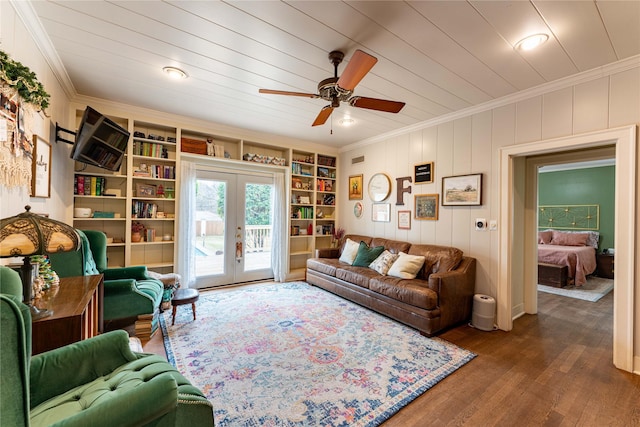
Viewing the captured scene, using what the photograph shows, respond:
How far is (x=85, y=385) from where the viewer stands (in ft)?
3.79

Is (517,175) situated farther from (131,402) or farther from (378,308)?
A: (131,402)

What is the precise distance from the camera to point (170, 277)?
132 inches

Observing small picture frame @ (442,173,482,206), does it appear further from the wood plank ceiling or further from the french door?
the french door

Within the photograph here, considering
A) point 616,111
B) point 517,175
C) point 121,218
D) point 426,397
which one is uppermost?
point 616,111

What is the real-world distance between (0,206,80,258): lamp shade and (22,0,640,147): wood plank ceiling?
1519 mm

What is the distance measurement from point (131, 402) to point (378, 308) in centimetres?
288

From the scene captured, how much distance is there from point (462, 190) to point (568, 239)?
190 inches

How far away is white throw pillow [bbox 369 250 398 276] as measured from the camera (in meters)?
3.75

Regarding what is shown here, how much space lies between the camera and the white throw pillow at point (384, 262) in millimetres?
3754

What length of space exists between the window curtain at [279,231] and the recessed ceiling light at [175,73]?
2.44 meters

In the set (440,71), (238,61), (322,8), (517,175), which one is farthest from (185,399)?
(517,175)

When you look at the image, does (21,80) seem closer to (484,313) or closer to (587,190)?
(484,313)

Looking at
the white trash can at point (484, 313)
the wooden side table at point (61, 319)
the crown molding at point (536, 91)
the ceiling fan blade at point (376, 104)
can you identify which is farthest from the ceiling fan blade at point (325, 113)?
the white trash can at point (484, 313)

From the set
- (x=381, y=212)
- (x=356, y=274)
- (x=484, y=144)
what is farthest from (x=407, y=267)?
(x=484, y=144)
